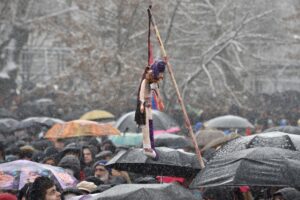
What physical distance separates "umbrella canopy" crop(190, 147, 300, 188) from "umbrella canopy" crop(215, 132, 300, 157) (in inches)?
12.4

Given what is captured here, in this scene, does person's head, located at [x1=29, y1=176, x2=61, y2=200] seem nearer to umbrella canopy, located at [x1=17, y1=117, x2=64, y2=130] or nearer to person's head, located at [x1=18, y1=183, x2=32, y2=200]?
person's head, located at [x1=18, y1=183, x2=32, y2=200]

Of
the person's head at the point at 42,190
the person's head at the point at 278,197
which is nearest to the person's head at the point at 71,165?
the person's head at the point at 42,190

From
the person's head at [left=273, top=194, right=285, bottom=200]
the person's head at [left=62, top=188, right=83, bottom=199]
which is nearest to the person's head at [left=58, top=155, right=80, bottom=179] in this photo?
the person's head at [left=62, top=188, right=83, bottom=199]

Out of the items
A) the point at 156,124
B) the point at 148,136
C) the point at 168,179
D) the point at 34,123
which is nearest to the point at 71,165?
the point at 168,179

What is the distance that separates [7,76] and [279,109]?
9.45 m

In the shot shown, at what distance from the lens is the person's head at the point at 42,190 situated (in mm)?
7074

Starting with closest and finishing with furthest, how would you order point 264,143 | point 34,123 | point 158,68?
1. point 264,143
2. point 158,68
3. point 34,123

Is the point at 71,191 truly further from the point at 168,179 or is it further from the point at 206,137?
the point at 206,137

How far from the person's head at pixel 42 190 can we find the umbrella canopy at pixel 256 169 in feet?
4.15

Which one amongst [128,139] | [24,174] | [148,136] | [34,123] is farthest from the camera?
[34,123]

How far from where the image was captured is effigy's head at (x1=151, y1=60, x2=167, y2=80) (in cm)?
800

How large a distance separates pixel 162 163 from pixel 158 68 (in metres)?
1.17

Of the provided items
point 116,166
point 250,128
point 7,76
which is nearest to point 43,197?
point 116,166

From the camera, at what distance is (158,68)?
8.00m
